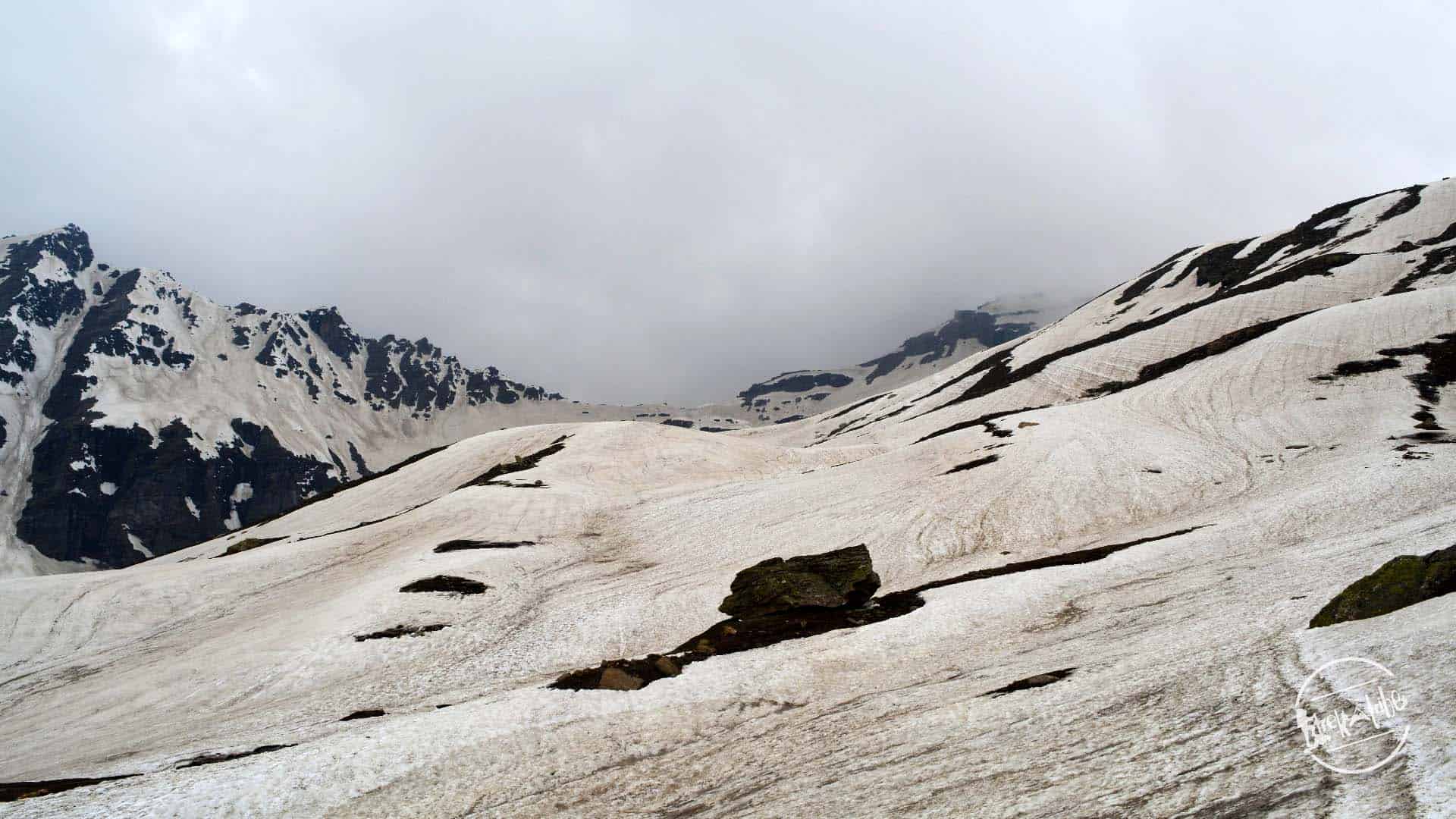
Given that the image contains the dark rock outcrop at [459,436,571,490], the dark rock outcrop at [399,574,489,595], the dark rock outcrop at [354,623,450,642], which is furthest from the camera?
the dark rock outcrop at [459,436,571,490]

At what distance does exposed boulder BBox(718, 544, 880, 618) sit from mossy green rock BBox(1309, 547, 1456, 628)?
62.3 ft

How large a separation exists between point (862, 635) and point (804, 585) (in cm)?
751

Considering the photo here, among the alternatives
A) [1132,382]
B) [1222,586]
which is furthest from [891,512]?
[1132,382]

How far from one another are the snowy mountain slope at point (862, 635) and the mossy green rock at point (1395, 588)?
81 cm

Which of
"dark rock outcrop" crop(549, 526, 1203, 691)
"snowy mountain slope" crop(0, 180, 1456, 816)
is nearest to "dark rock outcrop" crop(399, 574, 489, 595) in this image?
"snowy mountain slope" crop(0, 180, 1456, 816)

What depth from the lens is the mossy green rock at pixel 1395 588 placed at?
14.6 m

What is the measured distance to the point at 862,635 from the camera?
84.9ft

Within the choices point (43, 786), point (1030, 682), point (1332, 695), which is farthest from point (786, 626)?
point (43, 786)

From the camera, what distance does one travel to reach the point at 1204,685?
13547mm

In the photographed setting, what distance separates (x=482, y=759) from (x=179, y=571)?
4378cm

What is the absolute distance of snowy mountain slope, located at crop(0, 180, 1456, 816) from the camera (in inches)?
491

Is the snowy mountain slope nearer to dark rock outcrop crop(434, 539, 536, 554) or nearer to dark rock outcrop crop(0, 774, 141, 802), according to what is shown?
dark rock outcrop crop(0, 774, 141, 802)

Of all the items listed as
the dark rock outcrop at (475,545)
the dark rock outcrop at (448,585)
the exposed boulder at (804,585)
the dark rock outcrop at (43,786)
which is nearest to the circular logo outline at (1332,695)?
the exposed boulder at (804,585)

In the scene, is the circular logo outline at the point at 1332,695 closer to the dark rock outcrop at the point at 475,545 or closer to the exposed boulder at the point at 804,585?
the exposed boulder at the point at 804,585
